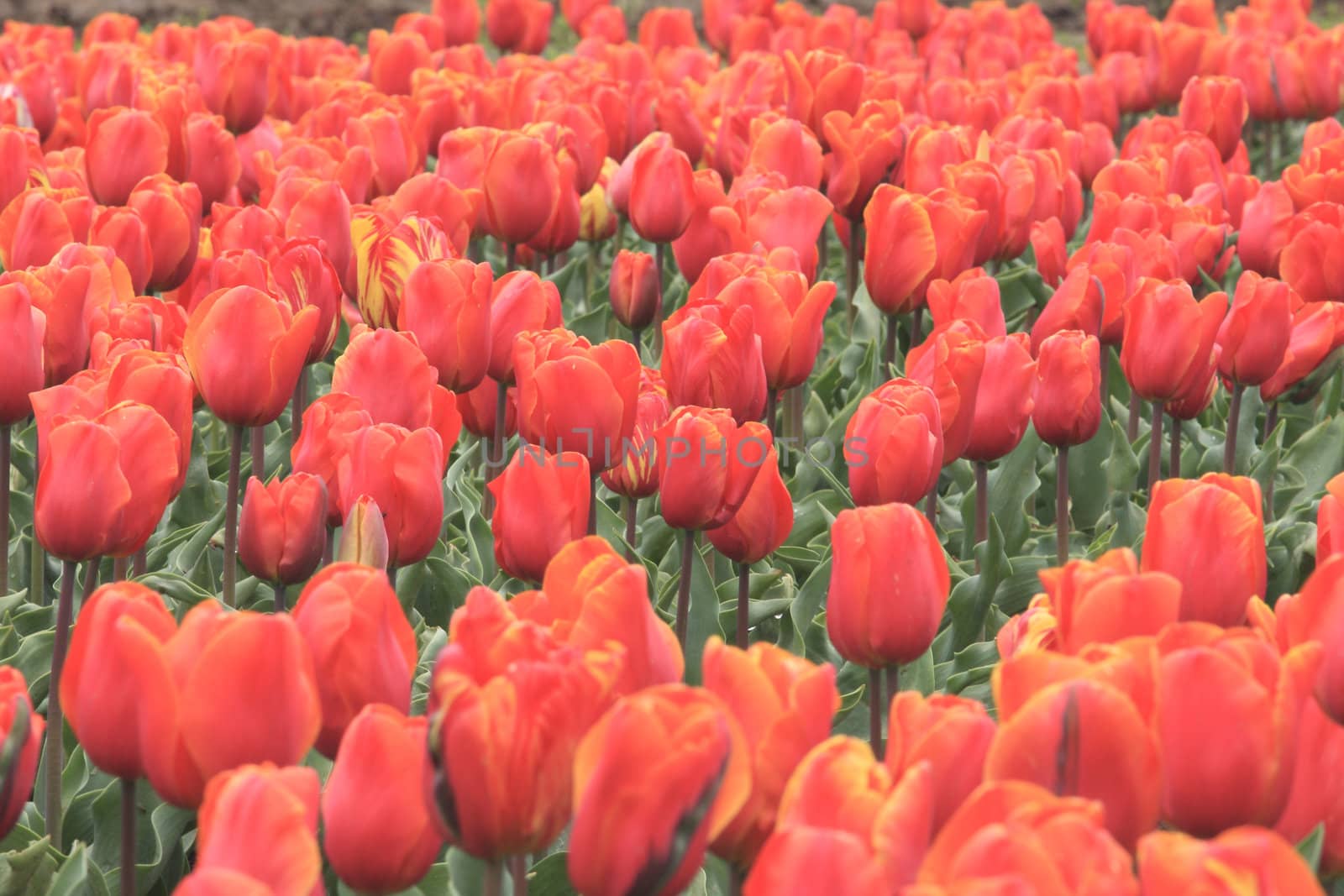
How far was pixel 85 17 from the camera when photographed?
9.64 metres

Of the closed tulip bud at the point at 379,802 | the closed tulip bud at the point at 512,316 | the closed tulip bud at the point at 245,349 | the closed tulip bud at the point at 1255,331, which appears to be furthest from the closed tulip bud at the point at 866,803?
the closed tulip bud at the point at 1255,331

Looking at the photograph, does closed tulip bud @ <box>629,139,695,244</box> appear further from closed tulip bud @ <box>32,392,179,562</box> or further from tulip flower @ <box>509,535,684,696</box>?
tulip flower @ <box>509,535,684,696</box>

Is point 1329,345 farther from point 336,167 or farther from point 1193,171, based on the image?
point 336,167

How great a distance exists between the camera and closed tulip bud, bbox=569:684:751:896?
102 cm

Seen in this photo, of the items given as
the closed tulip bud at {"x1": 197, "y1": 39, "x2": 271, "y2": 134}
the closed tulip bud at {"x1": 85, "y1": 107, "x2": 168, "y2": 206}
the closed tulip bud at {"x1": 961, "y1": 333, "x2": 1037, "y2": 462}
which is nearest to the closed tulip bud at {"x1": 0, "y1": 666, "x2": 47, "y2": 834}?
the closed tulip bud at {"x1": 961, "y1": 333, "x2": 1037, "y2": 462}

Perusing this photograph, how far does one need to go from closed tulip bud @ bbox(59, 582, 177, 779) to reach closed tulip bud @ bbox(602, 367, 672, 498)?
86cm

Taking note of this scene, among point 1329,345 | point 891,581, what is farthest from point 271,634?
point 1329,345

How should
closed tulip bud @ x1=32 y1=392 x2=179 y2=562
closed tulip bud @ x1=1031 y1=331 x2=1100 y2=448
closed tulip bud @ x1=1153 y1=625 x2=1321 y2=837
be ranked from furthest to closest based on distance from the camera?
closed tulip bud @ x1=1031 y1=331 x2=1100 y2=448
closed tulip bud @ x1=32 y1=392 x2=179 y2=562
closed tulip bud @ x1=1153 y1=625 x2=1321 y2=837

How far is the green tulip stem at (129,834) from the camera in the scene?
138 cm

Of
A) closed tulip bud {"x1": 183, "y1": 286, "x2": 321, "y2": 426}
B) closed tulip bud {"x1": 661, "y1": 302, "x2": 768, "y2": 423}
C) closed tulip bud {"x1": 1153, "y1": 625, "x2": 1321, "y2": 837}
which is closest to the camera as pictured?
closed tulip bud {"x1": 1153, "y1": 625, "x2": 1321, "y2": 837}

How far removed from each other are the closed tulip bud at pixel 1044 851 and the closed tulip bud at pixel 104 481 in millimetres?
1049

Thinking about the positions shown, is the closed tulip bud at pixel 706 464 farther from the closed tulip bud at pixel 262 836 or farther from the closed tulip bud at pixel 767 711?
the closed tulip bud at pixel 262 836

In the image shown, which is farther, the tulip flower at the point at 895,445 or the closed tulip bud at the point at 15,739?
the tulip flower at the point at 895,445

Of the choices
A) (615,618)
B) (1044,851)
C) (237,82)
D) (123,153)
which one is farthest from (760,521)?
(237,82)
